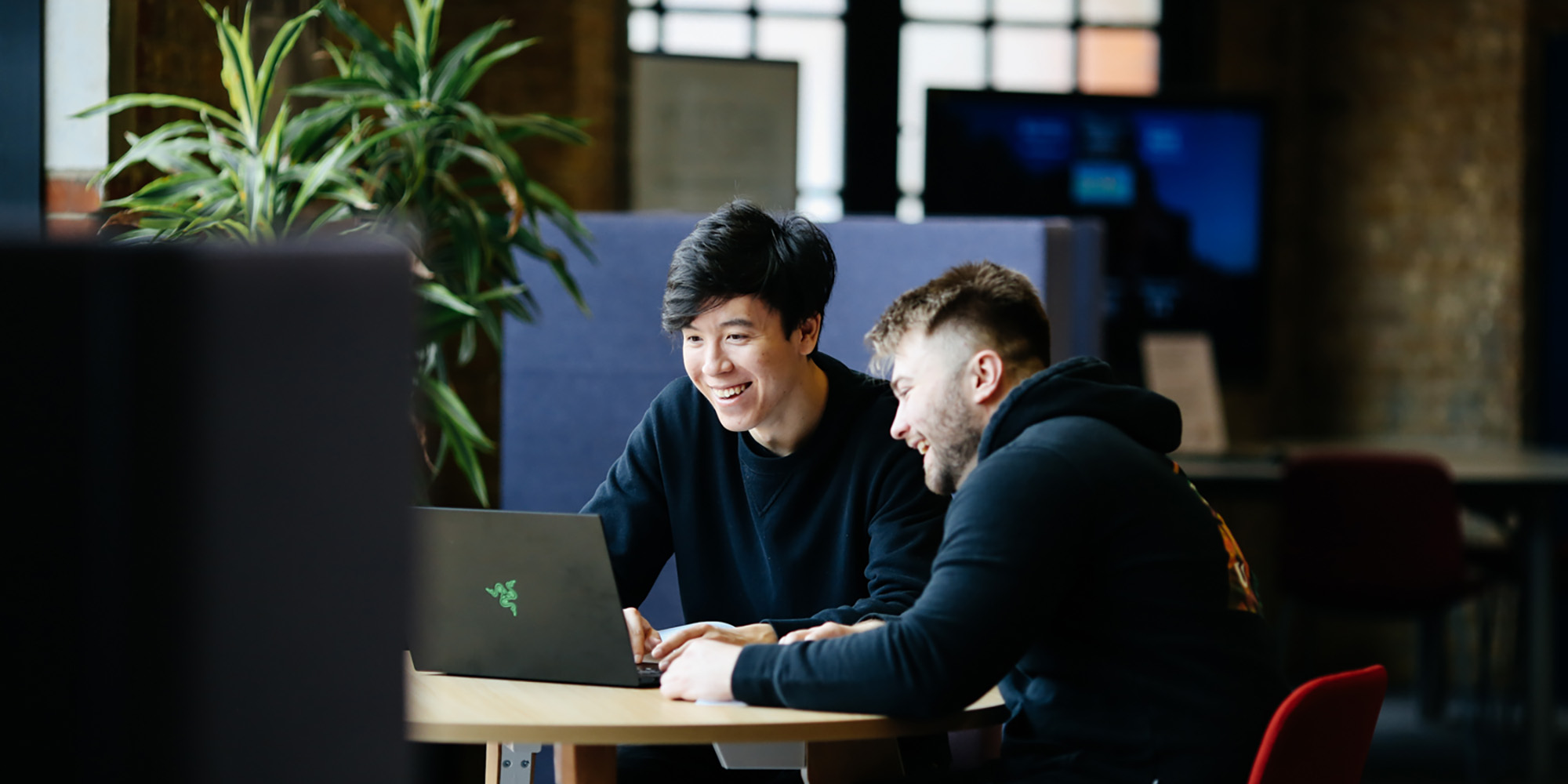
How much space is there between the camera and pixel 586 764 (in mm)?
1608

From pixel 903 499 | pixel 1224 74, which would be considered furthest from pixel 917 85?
pixel 903 499

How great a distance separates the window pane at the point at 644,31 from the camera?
5332mm

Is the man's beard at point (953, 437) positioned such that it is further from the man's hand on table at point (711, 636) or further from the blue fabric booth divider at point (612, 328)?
the blue fabric booth divider at point (612, 328)

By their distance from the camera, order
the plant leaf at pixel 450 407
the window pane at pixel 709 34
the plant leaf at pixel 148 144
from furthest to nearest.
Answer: the window pane at pixel 709 34 < the plant leaf at pixel 450 407 < the plant leaf at pixel 148 144

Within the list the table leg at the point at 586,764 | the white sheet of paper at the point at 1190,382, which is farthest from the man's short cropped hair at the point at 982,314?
the white sheet of paper at the point at 1190,382

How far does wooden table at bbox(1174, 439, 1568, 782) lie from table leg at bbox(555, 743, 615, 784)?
10.3 feet

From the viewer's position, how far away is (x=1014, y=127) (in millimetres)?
5297

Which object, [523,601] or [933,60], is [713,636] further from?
[933,60]

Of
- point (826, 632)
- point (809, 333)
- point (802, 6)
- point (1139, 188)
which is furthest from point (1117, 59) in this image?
point (826, 632)

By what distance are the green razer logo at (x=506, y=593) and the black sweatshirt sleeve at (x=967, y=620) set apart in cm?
27

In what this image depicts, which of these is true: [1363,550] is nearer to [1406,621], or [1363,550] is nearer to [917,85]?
[1406,621]

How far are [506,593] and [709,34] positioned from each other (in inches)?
163

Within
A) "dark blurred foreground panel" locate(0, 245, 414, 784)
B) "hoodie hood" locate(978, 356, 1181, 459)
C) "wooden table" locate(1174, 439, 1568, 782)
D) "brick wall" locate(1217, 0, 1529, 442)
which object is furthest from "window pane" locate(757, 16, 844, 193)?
"dark blurred foreground panel" locate(0, 245, 414, 784)

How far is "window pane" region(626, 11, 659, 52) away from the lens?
5332 millimetres
